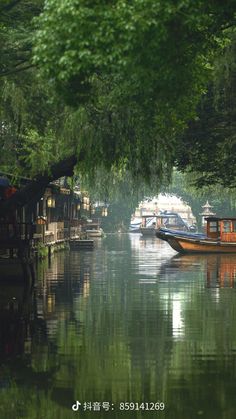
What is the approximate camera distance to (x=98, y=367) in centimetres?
1312

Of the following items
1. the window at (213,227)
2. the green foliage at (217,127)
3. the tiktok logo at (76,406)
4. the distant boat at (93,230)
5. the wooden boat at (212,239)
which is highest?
the green foliage at (217,127)

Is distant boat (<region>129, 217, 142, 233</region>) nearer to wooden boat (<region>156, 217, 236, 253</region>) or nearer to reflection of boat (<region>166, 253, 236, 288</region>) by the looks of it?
wooden boat (<region>156, 217, 236, 253</region>)

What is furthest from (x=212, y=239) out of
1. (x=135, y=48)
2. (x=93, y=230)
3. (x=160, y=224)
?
(x=160, y=224)

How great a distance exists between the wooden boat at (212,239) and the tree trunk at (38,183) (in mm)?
25659

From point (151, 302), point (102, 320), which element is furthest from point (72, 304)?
point (102, 320)

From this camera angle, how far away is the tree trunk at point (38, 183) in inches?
1032

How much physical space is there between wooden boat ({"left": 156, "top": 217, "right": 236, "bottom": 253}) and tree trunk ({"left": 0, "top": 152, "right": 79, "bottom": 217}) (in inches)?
1010

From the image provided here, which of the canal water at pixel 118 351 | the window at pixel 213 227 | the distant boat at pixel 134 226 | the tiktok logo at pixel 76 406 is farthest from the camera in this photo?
the distant boat at pixel 134 226

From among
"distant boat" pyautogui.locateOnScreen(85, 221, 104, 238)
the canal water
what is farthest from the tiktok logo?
"distant boat" pyautogui.locateOnScreen(85, 221, 104, 238)

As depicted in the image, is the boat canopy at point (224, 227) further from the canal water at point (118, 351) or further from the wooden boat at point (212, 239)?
the canal water at point (118, 351)

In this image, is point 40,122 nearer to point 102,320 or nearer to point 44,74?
point 102,320

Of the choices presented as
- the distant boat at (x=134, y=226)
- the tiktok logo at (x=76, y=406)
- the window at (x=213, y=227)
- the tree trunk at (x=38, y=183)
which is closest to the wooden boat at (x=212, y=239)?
the window at (x=213, y=227)

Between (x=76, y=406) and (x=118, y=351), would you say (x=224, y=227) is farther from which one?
(x=76, y=406)

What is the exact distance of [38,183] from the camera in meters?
27.1
